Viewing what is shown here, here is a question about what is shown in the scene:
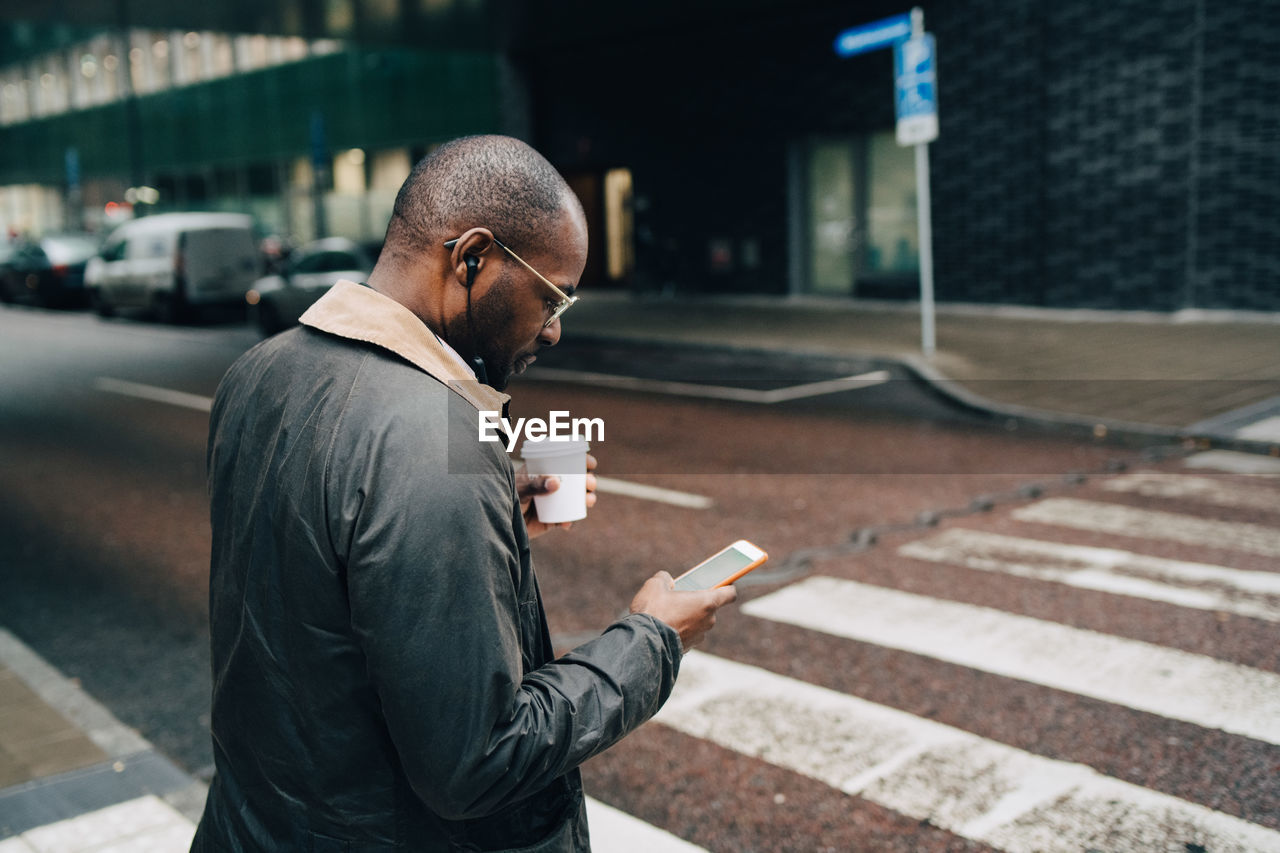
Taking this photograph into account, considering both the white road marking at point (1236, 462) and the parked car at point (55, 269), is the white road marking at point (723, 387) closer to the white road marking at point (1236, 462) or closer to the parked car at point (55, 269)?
the white road marking at point (1236, 462)

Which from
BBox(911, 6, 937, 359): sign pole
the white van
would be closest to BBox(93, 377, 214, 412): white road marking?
the white van

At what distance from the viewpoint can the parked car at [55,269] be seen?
28.1 meters

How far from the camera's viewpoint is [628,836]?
3615mm

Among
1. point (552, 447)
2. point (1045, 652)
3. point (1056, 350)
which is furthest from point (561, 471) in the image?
point (1056, 350)

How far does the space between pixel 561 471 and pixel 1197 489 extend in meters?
6.63

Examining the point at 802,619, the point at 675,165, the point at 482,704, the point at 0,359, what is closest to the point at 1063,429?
the point at 802,619

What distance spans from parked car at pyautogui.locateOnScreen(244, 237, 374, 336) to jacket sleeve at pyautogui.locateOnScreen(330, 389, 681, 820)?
1789 cm

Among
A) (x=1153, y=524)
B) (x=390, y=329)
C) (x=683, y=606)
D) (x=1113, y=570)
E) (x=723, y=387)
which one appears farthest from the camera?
(x=723, y=387)

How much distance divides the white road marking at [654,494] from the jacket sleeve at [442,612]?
6128mm

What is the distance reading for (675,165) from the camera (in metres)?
23.2

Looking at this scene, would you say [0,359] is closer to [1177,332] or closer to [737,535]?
[737,535]

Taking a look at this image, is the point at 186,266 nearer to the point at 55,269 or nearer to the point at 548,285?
the point at 55,269

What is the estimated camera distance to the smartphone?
2.03 meters

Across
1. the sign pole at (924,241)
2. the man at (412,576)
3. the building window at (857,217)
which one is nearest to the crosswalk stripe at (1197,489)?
the sign pole at (924,241)
